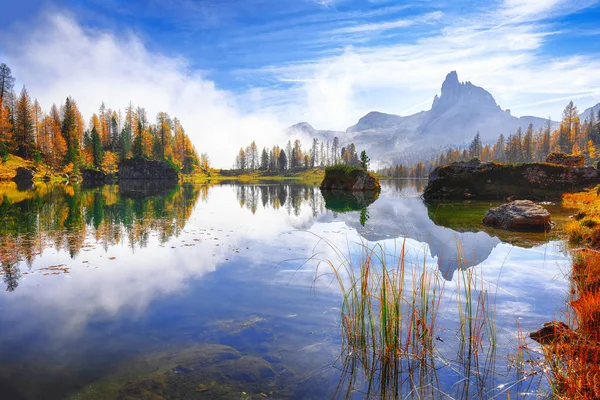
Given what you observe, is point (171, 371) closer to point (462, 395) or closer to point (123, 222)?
point (462, 395)

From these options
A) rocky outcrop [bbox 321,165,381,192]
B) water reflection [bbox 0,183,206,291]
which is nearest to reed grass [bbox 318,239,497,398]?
water reflection [bbox 0,183,206,291]

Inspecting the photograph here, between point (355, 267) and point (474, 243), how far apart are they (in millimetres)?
6637

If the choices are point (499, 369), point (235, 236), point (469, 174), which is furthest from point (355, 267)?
point (469, 174)

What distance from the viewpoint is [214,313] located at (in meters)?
7.39

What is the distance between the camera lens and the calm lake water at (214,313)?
487 cm

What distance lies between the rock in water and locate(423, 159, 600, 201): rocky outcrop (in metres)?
18.3

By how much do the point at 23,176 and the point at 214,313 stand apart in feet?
254

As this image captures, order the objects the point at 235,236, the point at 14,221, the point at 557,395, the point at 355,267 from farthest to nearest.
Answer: the point at 14,221
the point at 235,236
the point at 355,267
the point at 557,395

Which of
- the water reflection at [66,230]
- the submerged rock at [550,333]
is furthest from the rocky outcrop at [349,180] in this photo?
the submerged rock at [550,333]

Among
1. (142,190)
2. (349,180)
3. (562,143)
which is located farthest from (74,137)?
(562,143)

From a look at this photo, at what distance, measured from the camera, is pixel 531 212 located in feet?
56.1

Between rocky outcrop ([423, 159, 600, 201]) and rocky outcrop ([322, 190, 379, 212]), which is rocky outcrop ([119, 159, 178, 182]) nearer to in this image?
rocky outcrop ([322, 190, 379, 212])

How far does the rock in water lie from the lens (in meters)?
16.8

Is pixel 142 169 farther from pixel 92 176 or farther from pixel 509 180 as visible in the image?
pixel 509 180
